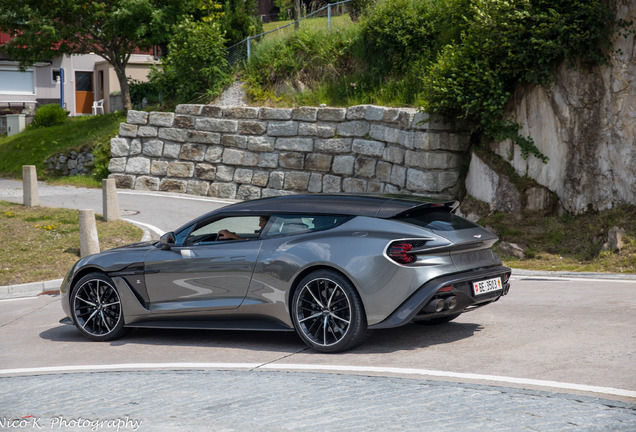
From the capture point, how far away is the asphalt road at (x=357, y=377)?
4.85m

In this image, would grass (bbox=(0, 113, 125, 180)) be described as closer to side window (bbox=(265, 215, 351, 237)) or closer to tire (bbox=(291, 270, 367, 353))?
side window (bbox=(265, 215, 351, 237))

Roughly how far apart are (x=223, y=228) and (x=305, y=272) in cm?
123

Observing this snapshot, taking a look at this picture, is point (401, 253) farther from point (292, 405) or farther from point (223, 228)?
point (223, 228)

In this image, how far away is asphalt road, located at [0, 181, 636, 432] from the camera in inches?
191

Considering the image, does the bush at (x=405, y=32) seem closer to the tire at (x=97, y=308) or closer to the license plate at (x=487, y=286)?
the license plate at (x=487, y=286)

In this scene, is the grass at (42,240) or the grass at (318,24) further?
the grass at (318,24)

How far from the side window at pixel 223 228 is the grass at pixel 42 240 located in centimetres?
589

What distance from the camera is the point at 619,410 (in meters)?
4.73

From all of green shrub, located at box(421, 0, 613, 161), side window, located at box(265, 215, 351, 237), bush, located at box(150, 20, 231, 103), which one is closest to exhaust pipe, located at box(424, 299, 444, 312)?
side window, located at box(265, 215, 351, 237)

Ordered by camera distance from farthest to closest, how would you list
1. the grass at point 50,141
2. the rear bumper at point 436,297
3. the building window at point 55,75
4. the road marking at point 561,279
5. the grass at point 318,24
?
the building window at point 55,75 → the grass at point 50,141 → the grass at point 318,24 → the road marking at point 561,279 → the rear bumper at point 436,297

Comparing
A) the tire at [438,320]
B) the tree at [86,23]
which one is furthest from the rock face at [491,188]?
the tree at [86,23]

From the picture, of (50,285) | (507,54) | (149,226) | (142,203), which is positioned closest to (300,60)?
(142,203)

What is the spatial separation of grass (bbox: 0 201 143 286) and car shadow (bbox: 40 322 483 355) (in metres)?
4.77

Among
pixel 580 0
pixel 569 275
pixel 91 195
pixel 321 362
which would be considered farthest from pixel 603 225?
pixel 91 195
